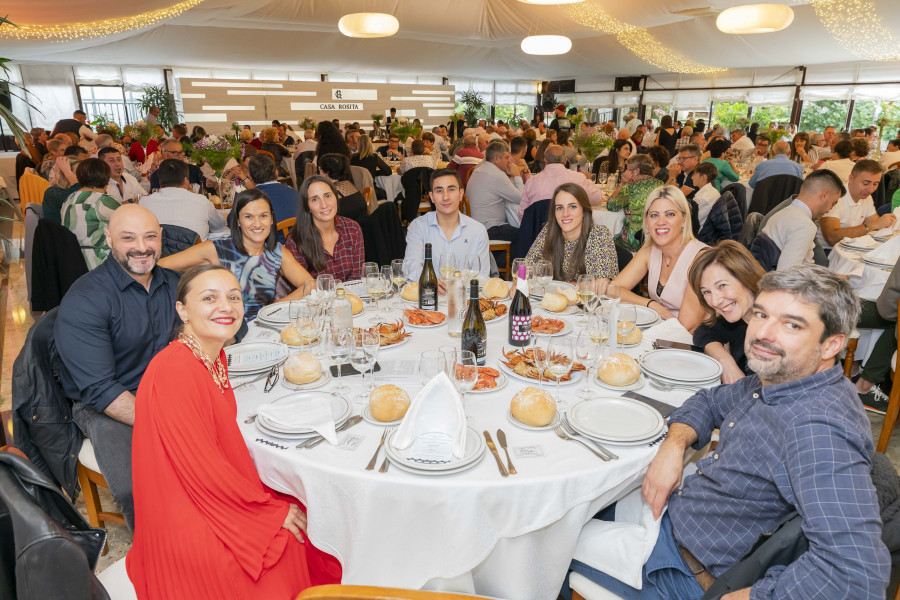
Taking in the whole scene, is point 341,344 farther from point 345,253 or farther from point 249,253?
point 345,253

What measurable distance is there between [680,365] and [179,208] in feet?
12.9

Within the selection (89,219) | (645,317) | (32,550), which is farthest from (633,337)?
(89,219)

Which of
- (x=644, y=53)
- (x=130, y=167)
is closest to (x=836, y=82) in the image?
(x=644, y=53)

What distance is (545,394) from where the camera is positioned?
158 cm

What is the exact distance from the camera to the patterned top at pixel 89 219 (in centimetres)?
412

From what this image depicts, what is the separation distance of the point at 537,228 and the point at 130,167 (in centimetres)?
607

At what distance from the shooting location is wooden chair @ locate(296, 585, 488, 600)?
958 mm

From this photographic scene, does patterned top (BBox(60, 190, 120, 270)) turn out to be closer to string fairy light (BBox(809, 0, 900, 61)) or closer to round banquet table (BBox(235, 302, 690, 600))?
round banquet table (BBox(235, 302, 690, 600))

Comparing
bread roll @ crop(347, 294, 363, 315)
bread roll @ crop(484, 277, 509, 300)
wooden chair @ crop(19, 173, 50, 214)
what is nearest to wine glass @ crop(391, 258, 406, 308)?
bread roll @ crop(347, 294, 363, 315)

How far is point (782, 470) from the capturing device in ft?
3.98

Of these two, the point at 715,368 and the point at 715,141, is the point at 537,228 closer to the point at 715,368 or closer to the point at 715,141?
the point at 715,368

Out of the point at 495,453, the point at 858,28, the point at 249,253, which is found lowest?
the point at 495,453

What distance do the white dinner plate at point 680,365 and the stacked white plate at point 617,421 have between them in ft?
0.82

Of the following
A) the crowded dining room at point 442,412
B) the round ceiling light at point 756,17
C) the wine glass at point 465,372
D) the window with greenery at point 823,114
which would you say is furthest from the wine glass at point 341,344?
the window with greenery at point 823,114
